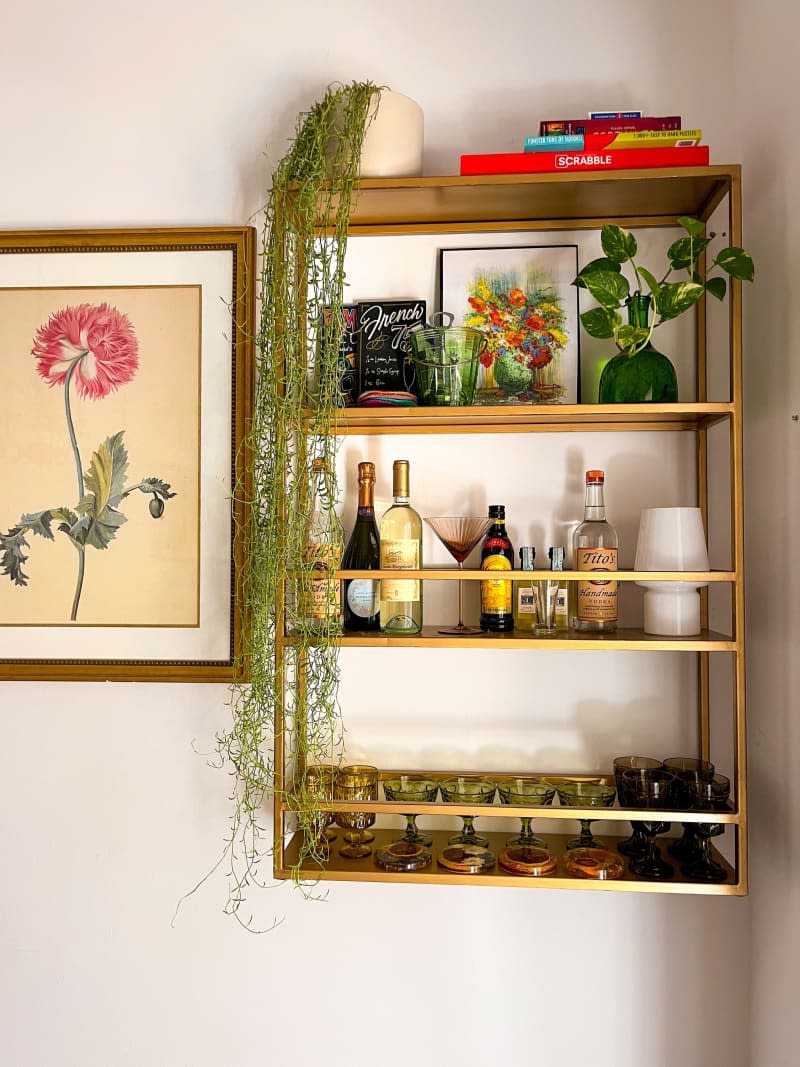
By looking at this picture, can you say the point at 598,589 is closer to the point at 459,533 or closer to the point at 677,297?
the point at 459,533

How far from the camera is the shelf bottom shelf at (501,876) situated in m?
1.16

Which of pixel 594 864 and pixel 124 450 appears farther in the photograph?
pixel 124 450

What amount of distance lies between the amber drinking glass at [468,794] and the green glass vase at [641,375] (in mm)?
629

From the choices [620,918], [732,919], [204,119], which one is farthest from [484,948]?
[204,119]

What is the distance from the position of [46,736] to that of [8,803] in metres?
0.14

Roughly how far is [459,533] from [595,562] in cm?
21

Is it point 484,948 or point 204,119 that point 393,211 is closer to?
point 204,119

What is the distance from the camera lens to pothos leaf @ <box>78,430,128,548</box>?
1.42 meters

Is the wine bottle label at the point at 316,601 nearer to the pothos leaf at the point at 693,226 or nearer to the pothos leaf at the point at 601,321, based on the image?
the pothos leaf at the point at 601,321

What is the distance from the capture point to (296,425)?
1.23 meters

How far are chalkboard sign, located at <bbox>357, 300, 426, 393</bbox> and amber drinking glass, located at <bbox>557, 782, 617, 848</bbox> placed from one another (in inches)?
27.2

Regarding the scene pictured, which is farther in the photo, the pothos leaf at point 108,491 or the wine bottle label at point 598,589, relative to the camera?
the pothos leaf at point 108,491

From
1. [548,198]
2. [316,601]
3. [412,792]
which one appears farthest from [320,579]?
[548,198]

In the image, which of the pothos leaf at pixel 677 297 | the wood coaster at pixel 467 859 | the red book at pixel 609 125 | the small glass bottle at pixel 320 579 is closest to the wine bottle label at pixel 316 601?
the small glass bottle at pixel 320 579
